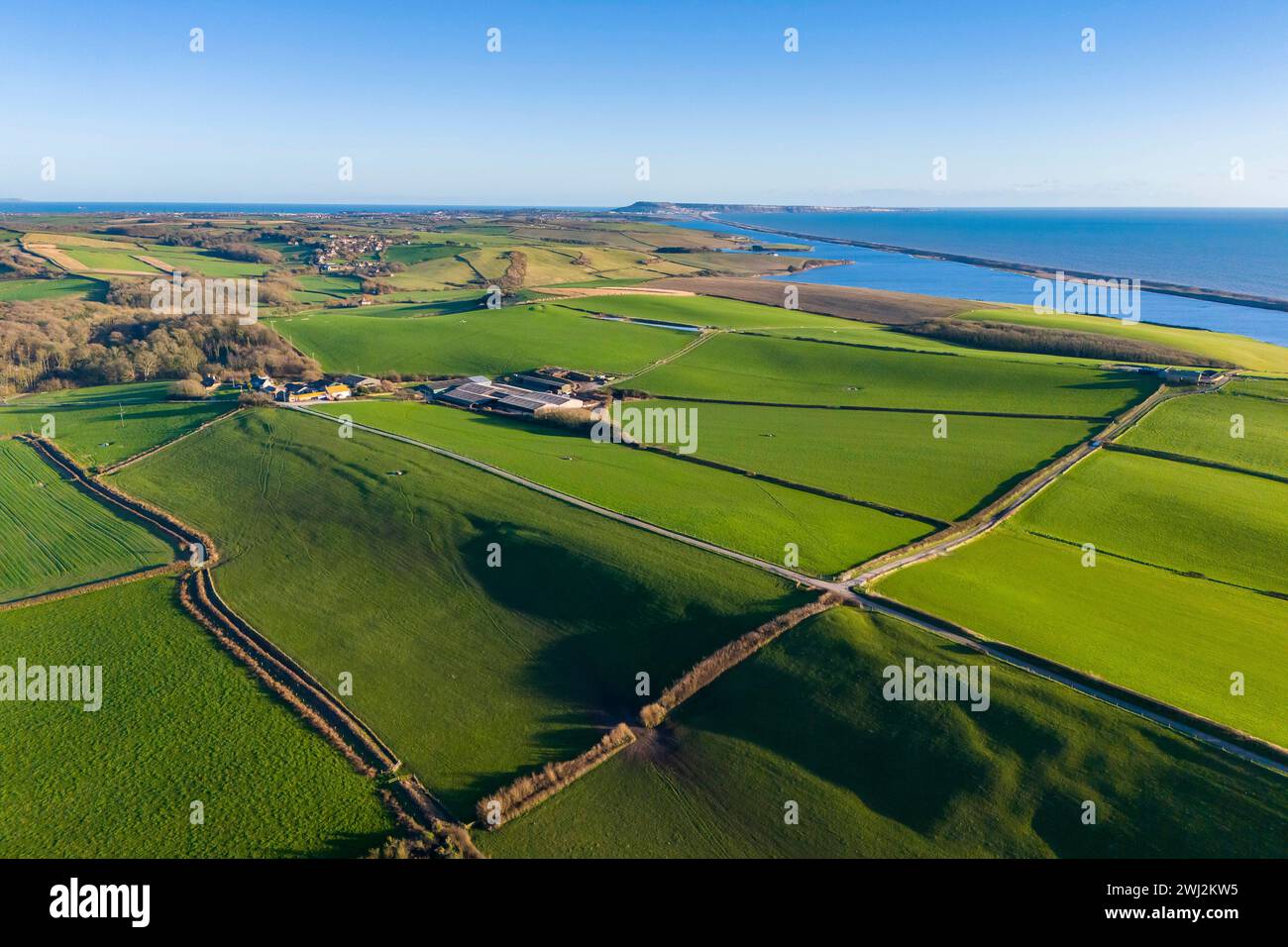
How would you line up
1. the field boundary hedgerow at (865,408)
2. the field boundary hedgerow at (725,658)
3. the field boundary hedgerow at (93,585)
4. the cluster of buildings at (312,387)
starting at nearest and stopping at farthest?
the field boundary hedgerow at (725,658)
the field boundary hedgerow at (93,585)
the field boundary hedgerow at (865,408)
the cluster of buildings at (312,387)

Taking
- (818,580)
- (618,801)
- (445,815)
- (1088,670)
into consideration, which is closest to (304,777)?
(445,815)

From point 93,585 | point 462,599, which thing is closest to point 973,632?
point 462,599

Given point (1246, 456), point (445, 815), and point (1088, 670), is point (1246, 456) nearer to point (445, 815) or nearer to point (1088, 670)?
point (1088, 670)

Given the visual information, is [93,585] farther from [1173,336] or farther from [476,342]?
[1173,336]

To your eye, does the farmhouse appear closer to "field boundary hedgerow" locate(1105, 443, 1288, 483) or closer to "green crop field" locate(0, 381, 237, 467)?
"green crop field" locate(0, 381, 237, 467)

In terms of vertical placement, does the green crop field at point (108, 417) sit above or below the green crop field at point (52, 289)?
below

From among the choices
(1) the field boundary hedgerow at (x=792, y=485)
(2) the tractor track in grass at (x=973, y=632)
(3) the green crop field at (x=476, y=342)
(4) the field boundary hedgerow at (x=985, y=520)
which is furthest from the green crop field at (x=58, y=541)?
(4) the field boundary hedgerow at (x=985, y=520)

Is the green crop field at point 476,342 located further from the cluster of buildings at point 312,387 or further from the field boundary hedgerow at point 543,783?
the field boundary hedgerow at point 543,783
